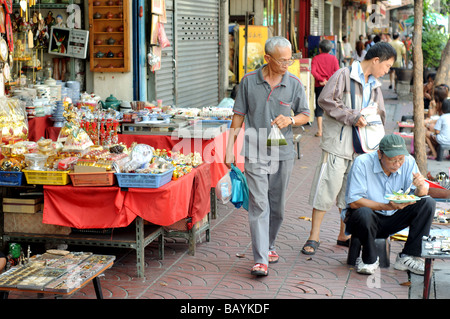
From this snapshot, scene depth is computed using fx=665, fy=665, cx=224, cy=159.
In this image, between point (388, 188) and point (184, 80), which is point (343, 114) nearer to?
point (388, 188)

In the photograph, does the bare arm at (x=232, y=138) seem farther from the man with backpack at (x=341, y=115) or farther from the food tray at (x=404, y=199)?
the food tray at (x=404, y=199)

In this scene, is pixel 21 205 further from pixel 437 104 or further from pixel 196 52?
pixel 437 104

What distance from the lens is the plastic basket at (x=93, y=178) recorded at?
5.46 m

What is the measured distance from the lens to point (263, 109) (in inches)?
220

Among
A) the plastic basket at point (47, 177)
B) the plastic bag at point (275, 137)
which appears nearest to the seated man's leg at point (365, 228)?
the plastic bag at point (275, 137)

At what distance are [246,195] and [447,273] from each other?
6.22 ft

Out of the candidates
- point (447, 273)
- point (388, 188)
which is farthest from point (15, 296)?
point (447, 273)

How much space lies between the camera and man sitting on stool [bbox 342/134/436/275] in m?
5.42

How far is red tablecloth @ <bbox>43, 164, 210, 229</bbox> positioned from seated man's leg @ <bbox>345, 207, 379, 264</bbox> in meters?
1.47

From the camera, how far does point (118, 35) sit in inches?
370

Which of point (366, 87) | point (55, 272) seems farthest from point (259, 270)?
point (366, 87)

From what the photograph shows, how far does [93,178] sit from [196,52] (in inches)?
289

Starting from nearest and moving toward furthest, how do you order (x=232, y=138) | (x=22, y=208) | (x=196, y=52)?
(x=232, y=138), (x=22, y=208), (x=196, y=52)

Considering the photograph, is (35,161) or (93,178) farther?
(35,161)
